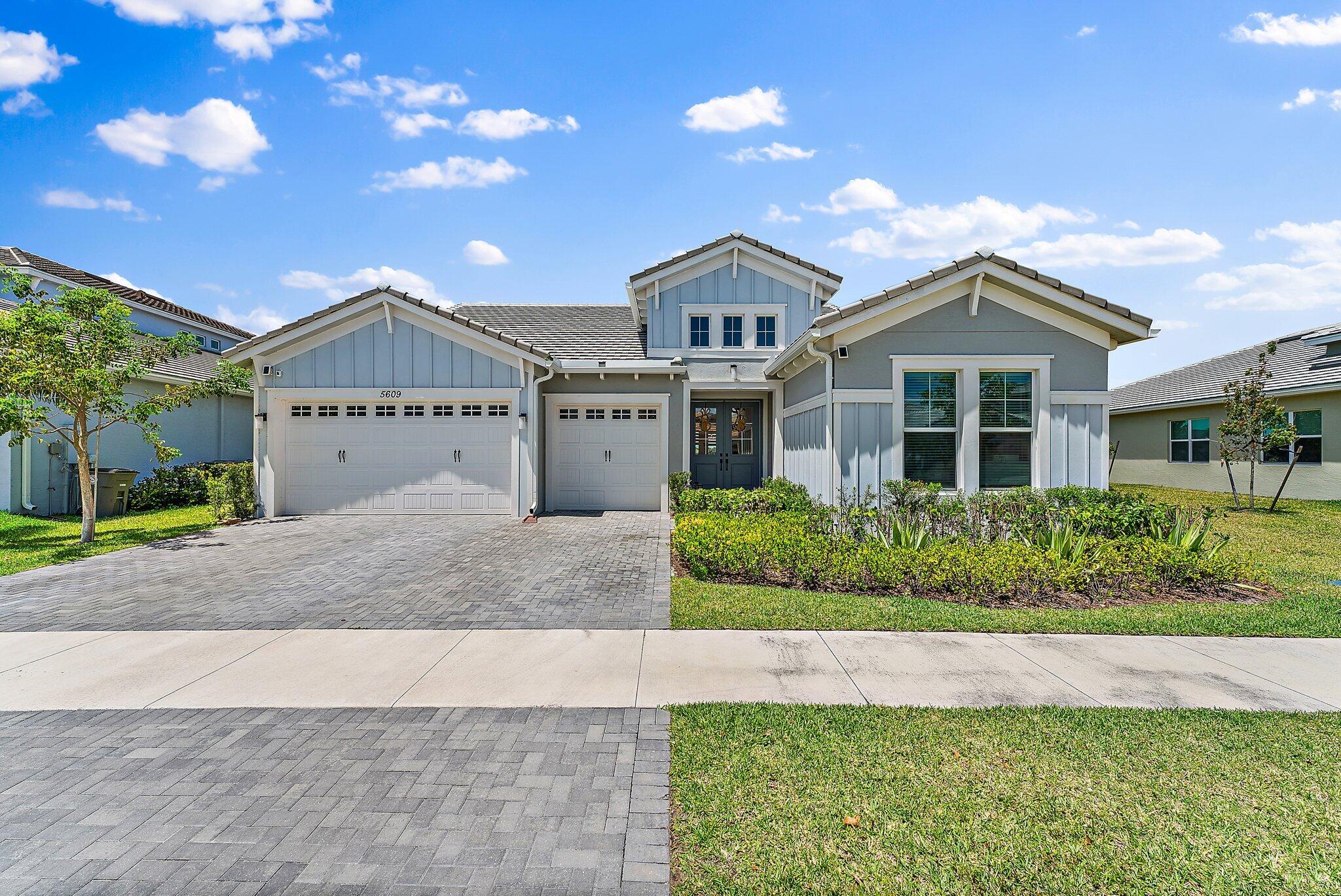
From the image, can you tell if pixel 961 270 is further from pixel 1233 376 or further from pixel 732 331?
pixel 1233 376

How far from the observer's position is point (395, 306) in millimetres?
12438

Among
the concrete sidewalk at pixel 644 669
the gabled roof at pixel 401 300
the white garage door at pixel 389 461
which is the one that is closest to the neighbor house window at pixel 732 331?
the gabled roof at pixel 401 300

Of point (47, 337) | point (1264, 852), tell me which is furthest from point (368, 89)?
point (1264, 852)

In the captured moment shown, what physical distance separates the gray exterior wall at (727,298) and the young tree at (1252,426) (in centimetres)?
1074

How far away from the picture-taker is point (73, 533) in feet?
36.8

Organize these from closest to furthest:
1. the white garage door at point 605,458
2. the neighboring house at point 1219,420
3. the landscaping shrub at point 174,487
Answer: the landscaping shrub at point 174,487 → the white garage door at point 605,458 → the neighboring house at point 1219,420

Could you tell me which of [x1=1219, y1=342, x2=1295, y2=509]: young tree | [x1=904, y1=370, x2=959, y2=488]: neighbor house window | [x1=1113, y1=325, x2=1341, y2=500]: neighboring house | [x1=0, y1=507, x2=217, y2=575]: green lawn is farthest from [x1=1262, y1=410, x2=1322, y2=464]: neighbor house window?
[x1=0, y1=507, x2=217, y2=575]: green lawn

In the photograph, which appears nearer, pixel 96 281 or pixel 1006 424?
pixel 1006 424

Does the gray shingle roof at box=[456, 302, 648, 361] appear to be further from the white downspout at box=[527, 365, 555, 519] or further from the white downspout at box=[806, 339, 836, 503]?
the white downspout at box=[806, 339, 836, 503]

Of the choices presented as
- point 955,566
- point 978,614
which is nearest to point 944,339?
point 955,566

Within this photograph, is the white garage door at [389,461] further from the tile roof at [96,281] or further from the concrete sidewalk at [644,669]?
the tile roof at [96,281]

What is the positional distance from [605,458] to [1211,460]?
1820 cm

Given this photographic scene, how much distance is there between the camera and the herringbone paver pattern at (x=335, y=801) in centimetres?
249

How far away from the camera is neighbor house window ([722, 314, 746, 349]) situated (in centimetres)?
1502
